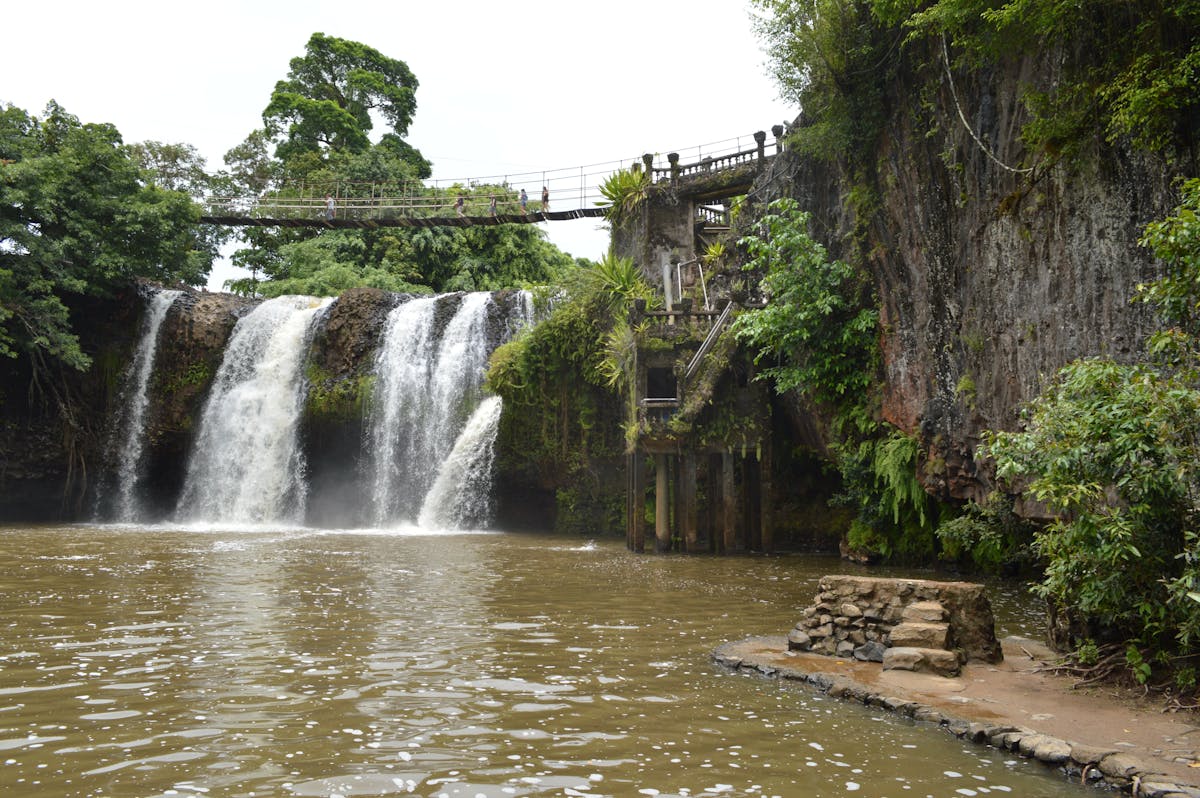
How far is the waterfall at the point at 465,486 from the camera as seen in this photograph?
23.9 m

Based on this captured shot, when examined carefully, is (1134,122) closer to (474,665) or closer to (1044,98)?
(1044,98)

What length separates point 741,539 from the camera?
1938cm

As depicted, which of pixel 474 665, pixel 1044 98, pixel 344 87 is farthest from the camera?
pixel 344 87

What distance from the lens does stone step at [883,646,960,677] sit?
786cm

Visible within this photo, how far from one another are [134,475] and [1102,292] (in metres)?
27.3

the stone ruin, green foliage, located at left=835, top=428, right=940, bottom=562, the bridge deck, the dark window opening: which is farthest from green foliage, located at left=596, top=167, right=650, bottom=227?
the stone ruin

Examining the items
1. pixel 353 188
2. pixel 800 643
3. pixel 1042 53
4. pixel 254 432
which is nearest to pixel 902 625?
pixel 800 643

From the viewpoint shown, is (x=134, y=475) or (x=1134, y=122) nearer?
(x=1134, y=122)

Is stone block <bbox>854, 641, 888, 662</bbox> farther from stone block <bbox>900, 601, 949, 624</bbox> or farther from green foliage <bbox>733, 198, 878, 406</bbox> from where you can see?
green foliage <bbox>733, 198, 878, 406</bbox>

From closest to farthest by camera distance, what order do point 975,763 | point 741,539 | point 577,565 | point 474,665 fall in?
1. point 975,763
2. point 474,665
3. point 577,565
4. point 741,539

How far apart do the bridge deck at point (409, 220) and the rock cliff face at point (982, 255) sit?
631 inches

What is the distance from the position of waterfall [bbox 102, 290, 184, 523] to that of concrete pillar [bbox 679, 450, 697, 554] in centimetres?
1839

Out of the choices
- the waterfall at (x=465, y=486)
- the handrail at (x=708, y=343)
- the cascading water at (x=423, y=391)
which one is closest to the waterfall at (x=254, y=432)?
the cascading water at (x=423, y=391)

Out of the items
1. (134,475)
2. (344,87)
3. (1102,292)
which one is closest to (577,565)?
(1102,292)
